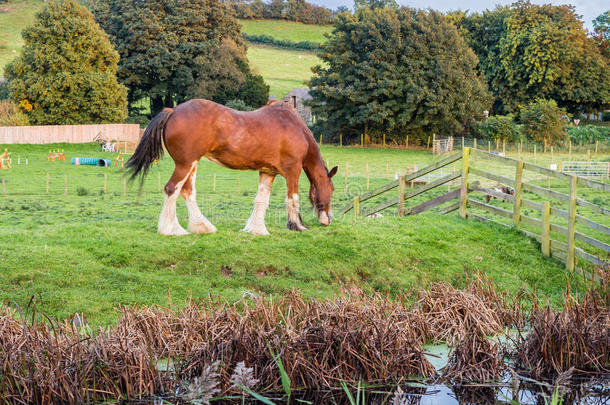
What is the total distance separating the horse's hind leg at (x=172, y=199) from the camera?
37.6 feet

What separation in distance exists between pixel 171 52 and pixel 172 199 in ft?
158

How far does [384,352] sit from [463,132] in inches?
2019

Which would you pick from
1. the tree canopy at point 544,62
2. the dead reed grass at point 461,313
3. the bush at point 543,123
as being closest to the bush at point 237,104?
the bush at point 543,123

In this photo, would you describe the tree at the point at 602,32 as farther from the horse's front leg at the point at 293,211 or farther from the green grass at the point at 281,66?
the horse's front leg at the point at 293,211

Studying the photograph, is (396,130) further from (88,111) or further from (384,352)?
(384,352)

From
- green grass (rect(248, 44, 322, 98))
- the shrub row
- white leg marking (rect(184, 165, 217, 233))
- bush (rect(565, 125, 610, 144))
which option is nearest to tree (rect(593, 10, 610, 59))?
bush (rect(565, 125, 610, 144))

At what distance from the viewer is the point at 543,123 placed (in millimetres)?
53438

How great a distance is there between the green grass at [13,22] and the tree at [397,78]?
4333 centimetres

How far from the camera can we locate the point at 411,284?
1052 centimetres

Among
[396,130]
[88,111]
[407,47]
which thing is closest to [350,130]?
[396,130]

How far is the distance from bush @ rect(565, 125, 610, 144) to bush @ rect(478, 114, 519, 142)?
591 centimetres

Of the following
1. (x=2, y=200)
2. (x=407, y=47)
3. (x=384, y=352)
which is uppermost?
(x=407, y=47)

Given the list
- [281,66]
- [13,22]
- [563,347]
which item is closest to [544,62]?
[281,66]

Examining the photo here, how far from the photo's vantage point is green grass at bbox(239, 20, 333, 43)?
108 metres
